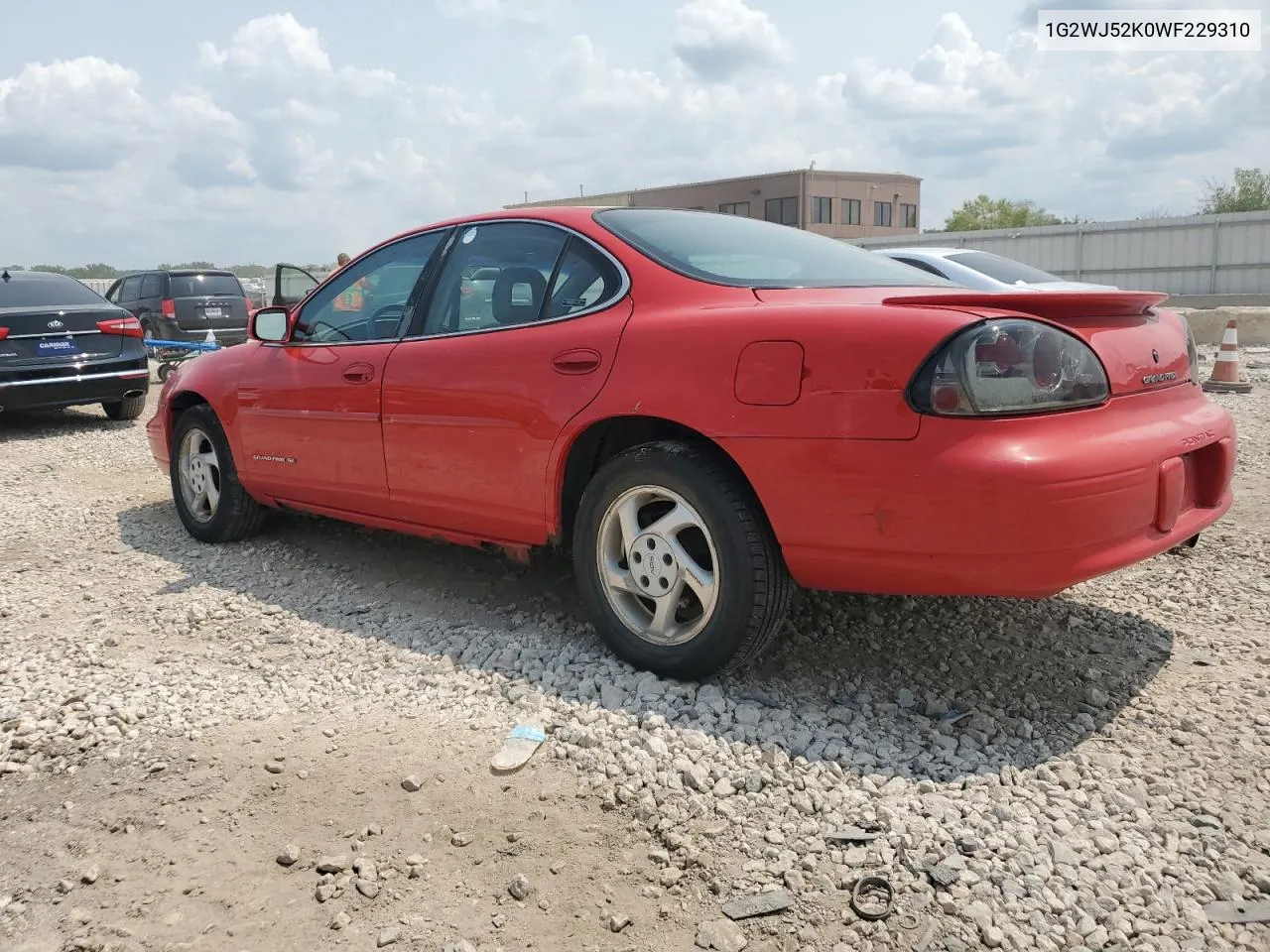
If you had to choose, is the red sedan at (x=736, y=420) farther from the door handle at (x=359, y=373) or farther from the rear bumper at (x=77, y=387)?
the rear bumper at (x=77, y=387)

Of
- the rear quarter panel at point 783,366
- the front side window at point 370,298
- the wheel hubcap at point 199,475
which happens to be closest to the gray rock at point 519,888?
the rear quarter panel at point 783,366

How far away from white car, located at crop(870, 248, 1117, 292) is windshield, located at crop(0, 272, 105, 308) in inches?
303

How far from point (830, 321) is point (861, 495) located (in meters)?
0.48

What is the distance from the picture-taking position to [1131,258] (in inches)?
856

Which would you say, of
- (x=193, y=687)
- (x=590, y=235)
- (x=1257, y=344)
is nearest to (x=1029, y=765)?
(x=590, y=235)

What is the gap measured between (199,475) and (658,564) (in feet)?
10.4

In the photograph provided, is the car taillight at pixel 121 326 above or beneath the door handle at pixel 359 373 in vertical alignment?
above

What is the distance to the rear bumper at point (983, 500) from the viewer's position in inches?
101

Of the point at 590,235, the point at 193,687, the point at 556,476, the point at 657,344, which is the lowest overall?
the point at 193,687

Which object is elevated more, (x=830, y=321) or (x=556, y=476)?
(x=830, y=321)

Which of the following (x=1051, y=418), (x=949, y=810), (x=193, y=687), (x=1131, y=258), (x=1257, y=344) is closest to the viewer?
(x=949, y=810)

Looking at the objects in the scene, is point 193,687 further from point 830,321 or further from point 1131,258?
point 1131,258

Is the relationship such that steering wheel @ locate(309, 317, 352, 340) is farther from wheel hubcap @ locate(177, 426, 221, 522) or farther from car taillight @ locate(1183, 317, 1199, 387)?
car taillight @ locate(1183, 317, 1199, 387)

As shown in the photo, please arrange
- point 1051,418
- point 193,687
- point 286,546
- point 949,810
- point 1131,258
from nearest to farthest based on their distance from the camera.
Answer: point 949,810 < point 1051,418 < point 193,687 < point 286,546 < point 1131,258
